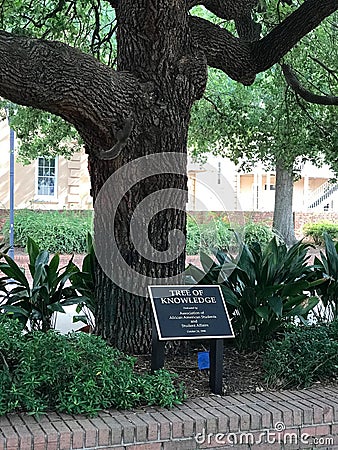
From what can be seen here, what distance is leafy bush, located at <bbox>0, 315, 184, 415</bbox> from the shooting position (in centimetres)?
465

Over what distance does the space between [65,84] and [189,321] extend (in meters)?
2.09

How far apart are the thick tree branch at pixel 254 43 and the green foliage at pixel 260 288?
5.99 feet

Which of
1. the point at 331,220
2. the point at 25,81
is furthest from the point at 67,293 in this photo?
the point at 331,220

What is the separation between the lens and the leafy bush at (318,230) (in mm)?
26983

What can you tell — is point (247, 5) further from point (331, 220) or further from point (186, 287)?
point (331, 220)

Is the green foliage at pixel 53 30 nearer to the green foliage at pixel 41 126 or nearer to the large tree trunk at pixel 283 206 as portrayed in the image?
the green foliage at pixel 41 126

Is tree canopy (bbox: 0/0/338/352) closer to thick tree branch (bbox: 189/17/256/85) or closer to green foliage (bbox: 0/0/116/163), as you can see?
thick tree branch (bbox: 189/17/256/85)

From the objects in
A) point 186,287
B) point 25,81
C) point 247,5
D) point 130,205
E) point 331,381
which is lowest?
point 331,381

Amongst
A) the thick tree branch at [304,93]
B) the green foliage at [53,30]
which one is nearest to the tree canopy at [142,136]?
the thick tree branch at [304,93]

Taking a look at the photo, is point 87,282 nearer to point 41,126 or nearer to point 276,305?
point 276,305

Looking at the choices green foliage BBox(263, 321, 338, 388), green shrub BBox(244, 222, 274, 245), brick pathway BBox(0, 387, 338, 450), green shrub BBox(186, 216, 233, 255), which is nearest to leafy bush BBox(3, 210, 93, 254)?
green shrub BBox(244, 222, 274, 245)

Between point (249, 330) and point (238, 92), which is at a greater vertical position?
point (238, 92)

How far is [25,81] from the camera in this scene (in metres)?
5.26

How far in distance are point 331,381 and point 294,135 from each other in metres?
5.94
